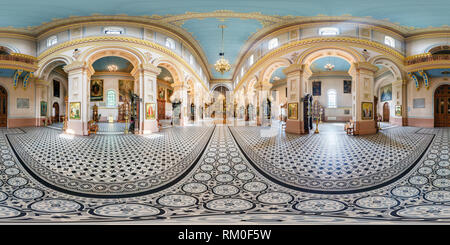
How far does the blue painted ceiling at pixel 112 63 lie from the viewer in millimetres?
17573

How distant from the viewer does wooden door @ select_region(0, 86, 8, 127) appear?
39.8 ft

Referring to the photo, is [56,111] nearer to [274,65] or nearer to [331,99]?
[274,65]

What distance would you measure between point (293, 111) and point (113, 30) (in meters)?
11.1

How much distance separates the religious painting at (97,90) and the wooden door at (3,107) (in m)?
9.91

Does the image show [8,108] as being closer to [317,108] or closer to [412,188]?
[412,188]

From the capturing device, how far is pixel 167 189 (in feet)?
11.0

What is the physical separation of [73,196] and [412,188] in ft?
19.8

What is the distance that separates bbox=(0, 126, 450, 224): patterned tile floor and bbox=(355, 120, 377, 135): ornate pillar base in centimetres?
657

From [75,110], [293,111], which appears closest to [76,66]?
[75,110]

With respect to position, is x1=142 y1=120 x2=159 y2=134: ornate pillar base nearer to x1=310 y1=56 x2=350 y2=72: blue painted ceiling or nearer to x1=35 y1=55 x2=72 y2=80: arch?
x1=35 y1=55 x2=72 y2=80: arch

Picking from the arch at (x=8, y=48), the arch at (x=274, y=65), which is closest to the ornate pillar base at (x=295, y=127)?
the arch at (x=274, y=65)

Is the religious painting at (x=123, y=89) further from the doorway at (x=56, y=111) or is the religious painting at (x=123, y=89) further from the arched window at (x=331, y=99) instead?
the arched window at (x=331, y=99)

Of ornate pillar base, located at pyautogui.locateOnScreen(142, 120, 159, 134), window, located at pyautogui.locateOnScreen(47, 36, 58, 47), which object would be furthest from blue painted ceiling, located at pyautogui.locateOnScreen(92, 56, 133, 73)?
ornate pillar base, located at pyautogui.locateOnScreen(142, 120, 159, 134)

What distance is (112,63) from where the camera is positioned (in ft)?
61.8
